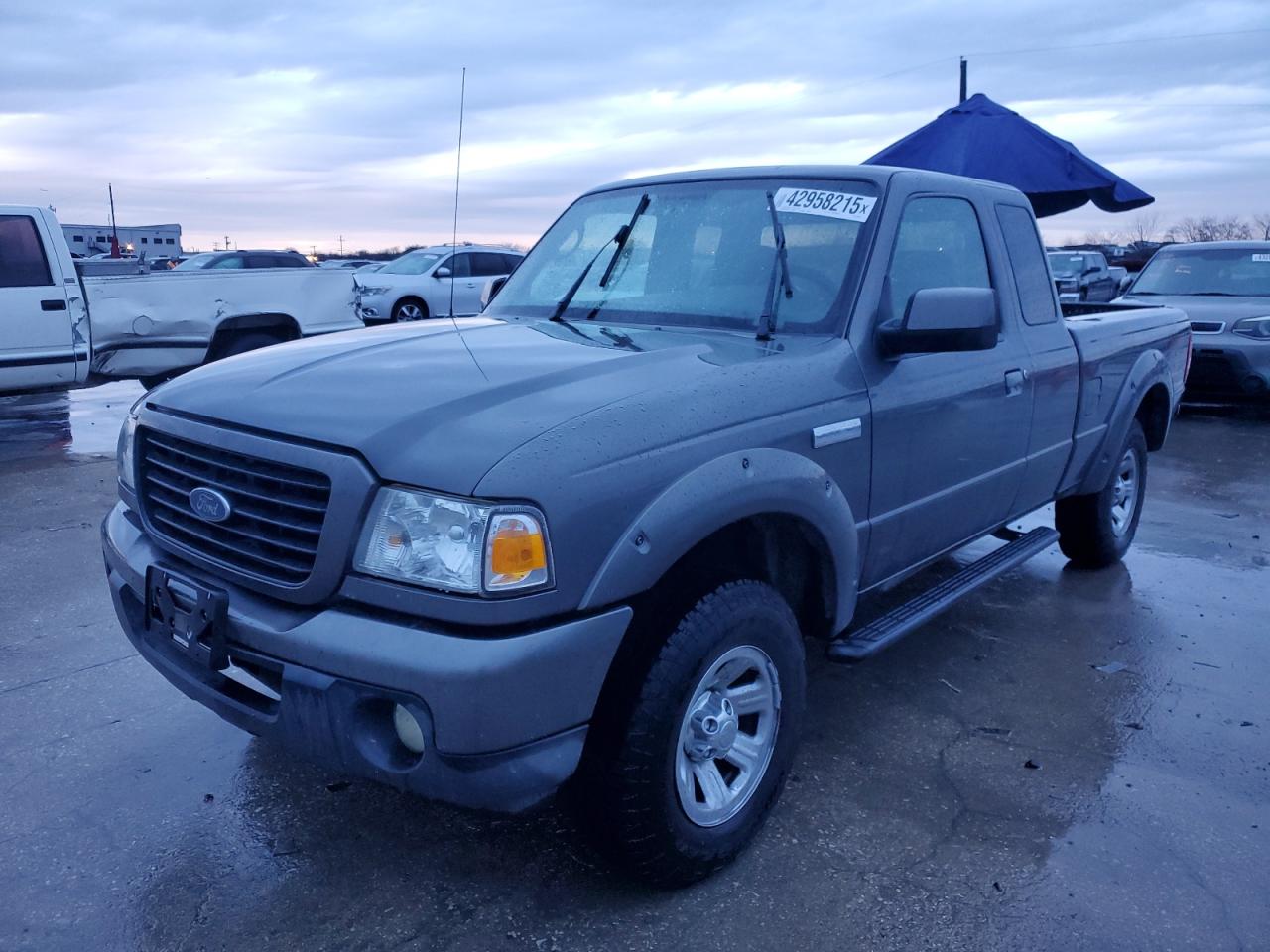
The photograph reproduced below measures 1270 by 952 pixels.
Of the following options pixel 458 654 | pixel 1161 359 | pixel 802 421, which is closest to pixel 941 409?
pixel 802 421

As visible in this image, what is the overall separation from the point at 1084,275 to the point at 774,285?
19075 mm

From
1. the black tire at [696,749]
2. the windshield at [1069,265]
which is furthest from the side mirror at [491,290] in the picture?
the windshield at [1069,265]

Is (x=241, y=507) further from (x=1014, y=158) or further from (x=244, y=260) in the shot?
(x=244, y=260)

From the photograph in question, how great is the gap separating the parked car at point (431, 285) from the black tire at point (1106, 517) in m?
13.8

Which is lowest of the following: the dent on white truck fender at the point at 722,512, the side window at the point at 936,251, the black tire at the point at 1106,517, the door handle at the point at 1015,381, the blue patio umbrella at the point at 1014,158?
the black tire at the point at 1106,517

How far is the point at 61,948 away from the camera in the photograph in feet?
8.16

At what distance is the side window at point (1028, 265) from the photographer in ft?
14.2

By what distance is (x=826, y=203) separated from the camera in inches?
139

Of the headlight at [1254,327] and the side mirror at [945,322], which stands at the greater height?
the side mirror at [945,322]

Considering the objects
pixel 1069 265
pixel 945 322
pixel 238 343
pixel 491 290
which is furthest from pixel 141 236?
pixel 945 322

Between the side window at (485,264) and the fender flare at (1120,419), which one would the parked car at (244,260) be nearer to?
the side window at (485,264)

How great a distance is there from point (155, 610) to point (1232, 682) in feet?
12.7

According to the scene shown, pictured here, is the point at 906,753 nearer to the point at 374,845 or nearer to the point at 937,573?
the point at 374,845

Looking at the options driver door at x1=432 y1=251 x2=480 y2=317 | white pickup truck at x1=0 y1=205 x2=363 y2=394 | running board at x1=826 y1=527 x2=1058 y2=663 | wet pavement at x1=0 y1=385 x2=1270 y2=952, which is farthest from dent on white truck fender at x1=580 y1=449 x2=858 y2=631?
driver door at x1=432 y1=251 x2=480 y2=317
